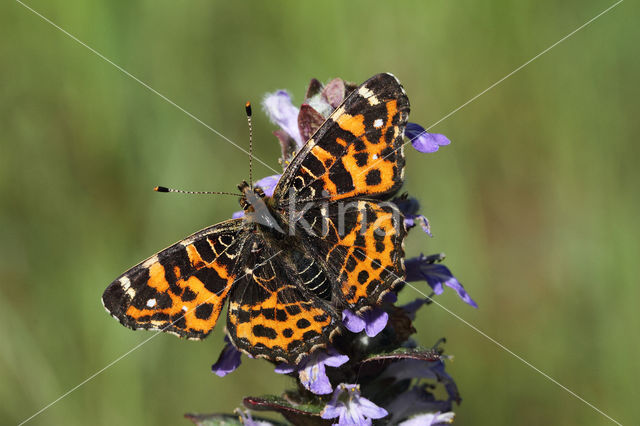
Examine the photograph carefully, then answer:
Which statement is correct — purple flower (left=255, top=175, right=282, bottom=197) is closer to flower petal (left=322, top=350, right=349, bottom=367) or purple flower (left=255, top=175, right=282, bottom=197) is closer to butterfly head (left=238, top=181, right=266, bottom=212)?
butterfly head (left=238, top=181, right=266, bottom=212)

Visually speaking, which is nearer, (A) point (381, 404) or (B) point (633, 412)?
(A) point (381, 404)

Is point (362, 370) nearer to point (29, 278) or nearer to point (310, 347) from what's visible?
point (310, 347)

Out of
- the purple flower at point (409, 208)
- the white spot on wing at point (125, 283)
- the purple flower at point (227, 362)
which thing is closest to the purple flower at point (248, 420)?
the purple flower at point (227, 362)

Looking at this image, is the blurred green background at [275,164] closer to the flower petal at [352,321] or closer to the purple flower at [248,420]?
the purple flower at [248,420]

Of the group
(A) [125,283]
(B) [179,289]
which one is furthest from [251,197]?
(A) [125,283]

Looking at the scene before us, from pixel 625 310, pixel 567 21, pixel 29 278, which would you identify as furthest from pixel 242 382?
pixel 567 21

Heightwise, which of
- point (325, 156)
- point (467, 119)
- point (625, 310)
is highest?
point (467, 119)

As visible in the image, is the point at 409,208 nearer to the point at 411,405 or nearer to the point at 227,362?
the point at 411,405
